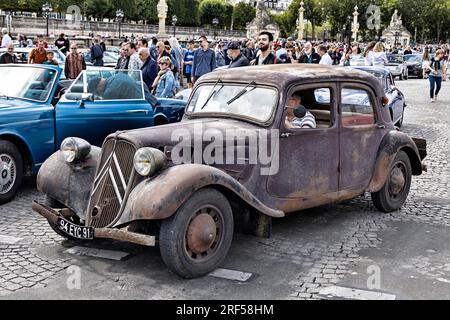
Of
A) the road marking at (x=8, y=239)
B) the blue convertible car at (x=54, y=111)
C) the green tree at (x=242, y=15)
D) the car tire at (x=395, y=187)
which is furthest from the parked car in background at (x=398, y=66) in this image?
the green tree at (x=242, y=15)

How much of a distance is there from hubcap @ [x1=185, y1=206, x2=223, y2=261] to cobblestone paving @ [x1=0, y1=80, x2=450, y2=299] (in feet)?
2.11

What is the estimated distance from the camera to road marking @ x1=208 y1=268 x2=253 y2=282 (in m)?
5.48

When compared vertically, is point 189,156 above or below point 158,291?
above

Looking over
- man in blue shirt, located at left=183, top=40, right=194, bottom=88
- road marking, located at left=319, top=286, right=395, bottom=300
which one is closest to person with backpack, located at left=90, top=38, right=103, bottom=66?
man in blue shirt, located at left=183, top=40, right=194, bottom=88

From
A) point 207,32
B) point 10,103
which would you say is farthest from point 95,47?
point 207,32

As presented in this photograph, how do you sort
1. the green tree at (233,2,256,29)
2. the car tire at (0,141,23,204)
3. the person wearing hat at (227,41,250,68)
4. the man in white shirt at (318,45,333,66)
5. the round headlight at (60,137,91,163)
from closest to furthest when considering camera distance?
1. the round headlight at (60,137,91,163)
2. the car tire at (0,141,23,204)
3. the person wearing hat at (227,41,250,68)
4. the man in white shirt at (318,45,333,66)
5. the green tree at (233,2,256,29)

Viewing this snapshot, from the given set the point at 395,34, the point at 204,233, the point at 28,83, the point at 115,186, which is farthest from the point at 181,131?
the point at 395,34

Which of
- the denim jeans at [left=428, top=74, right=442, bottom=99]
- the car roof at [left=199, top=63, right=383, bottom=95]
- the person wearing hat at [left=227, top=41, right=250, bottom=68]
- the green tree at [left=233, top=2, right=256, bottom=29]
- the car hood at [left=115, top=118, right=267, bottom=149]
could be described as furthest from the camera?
the green tree at [left=233, top=2, right=256, bottom=29]

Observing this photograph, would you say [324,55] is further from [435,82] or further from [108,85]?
[108,85]

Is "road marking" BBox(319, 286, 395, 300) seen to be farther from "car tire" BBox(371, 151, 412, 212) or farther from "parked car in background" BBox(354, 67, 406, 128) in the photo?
"parked car in background" BBox(354, 67, 406, 128)

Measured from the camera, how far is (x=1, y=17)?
225 ft

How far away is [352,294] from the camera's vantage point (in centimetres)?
514
